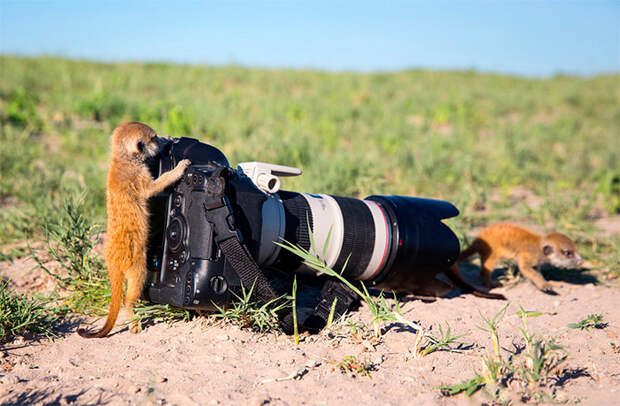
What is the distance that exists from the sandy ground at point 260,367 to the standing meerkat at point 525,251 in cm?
83

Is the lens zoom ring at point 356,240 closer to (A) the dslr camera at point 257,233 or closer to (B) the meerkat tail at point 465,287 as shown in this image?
(A) the dslr camera at point 257,233

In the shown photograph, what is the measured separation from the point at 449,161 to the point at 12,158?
4.91 metres

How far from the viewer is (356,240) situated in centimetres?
281

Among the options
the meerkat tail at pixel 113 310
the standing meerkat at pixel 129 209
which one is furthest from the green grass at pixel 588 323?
the meerkat tail at pixel 113 310

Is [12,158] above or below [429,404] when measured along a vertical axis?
above

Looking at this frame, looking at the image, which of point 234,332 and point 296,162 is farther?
point 296,162

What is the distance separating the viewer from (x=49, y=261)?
3.29 meters

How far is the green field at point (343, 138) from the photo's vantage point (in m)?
4.64

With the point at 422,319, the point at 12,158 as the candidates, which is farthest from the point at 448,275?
the point at 12,158

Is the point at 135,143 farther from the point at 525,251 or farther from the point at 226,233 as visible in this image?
the point at 525,251

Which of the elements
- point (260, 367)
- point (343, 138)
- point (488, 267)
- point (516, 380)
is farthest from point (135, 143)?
point (343, 138)

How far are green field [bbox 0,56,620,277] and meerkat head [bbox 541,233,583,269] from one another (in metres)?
0.31

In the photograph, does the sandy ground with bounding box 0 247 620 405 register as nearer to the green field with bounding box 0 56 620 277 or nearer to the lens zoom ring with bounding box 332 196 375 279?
the lens zoom ring with bounding box 332 196 375 279

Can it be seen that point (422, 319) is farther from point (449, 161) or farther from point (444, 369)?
point (449, 161)
